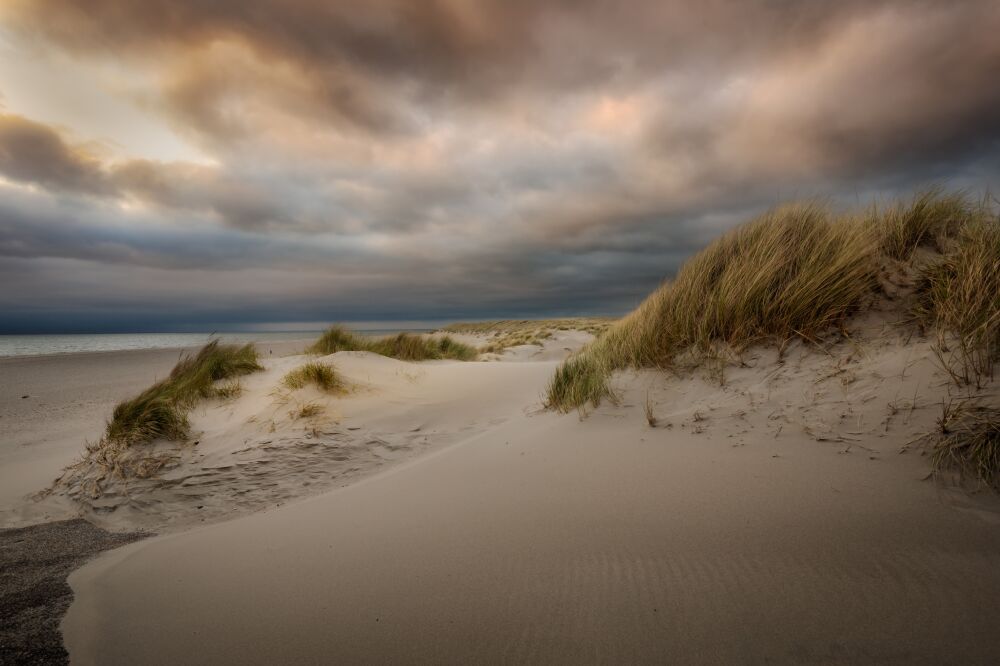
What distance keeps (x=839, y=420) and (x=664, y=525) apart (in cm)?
134

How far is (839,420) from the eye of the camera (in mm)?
2297

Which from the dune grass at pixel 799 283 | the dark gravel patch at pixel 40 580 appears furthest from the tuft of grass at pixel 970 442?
the dark gravel patch at pixel 40 580

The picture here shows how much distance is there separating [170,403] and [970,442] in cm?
621

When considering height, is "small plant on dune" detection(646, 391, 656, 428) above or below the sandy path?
above

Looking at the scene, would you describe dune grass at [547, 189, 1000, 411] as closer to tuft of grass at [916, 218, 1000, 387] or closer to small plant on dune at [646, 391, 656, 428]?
tuft of grass at [916, 218, 1000, 387]

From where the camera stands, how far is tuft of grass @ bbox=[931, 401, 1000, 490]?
5.61 feet

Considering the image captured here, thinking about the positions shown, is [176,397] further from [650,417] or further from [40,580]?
[650,417]

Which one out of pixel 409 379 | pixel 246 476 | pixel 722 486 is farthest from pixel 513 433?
pixel 409 379

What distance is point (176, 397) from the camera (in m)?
4.81

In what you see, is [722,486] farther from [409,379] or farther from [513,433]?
[409,379]

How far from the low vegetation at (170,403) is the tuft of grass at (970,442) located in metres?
5.39

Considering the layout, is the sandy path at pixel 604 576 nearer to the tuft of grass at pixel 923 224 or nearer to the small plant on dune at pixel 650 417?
the small plant on dune at pixel 650 417

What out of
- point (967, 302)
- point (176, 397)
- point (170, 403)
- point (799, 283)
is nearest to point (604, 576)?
point (967, 302)

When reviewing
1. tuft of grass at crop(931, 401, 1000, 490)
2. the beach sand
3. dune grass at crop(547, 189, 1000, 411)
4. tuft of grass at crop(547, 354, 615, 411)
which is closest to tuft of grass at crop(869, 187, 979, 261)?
dune grass at crop(547, 189, 1000, 411)
